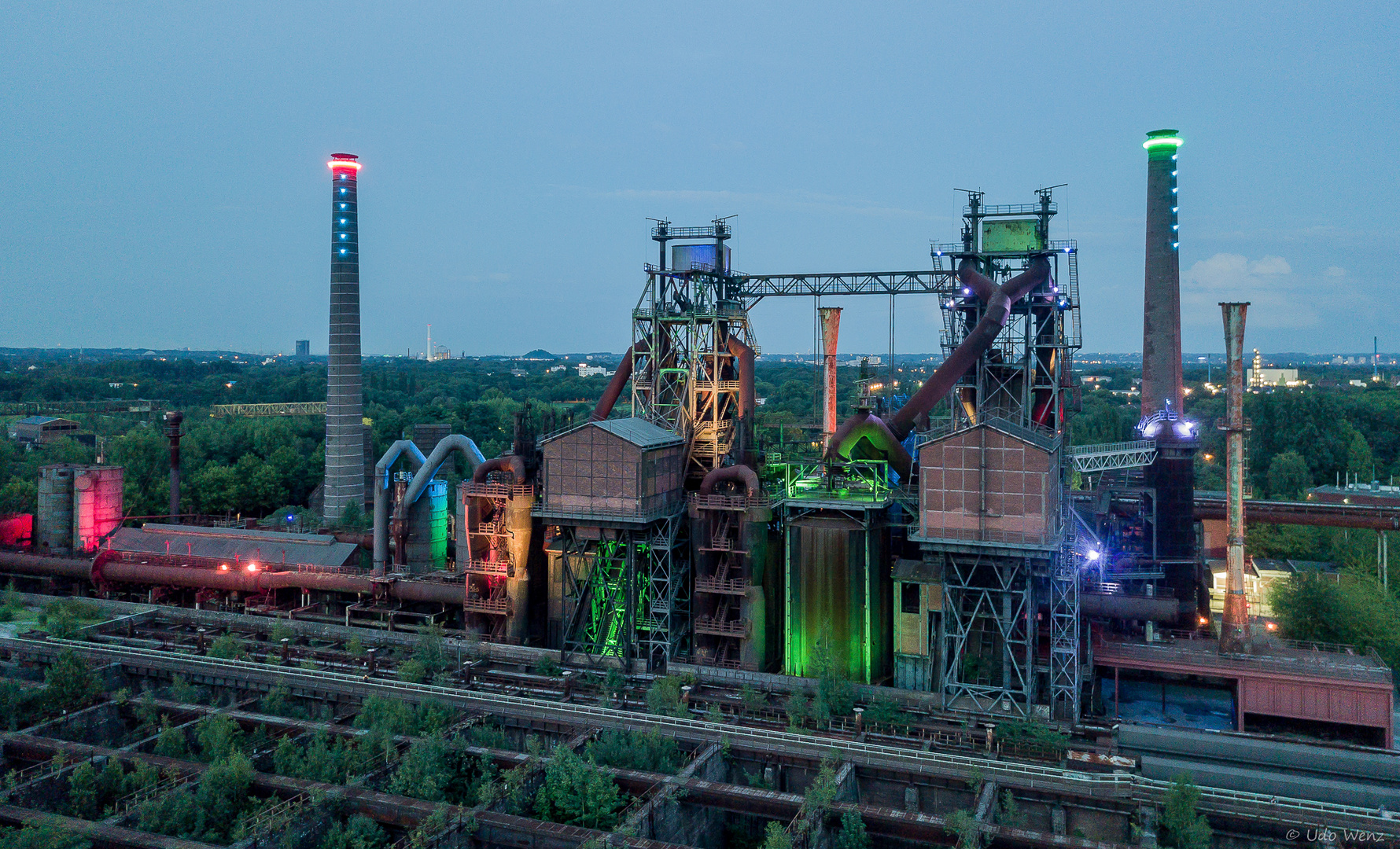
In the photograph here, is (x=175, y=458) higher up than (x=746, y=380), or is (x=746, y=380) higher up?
(x=746, y=380)

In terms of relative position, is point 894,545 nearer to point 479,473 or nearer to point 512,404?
point 479,473

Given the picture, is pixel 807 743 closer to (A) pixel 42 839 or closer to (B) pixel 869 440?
(B) pixel 869 440

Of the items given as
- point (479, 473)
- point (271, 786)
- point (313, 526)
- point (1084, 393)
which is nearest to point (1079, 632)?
point (479, 473)

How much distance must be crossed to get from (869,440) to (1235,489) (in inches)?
581

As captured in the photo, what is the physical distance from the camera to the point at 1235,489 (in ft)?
124

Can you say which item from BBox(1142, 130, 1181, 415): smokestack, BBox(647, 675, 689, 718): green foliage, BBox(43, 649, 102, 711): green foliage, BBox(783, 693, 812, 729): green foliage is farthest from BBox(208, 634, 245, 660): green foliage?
BBox(1142, 130, 1181, 415): smokestack

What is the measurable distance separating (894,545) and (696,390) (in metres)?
11.6

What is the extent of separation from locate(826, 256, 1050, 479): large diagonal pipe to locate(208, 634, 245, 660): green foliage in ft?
85.6

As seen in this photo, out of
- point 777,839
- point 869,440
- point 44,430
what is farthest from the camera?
point 44,430

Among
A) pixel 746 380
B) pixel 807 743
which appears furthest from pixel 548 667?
pixel 746 380

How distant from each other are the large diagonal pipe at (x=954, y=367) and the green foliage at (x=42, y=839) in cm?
2773

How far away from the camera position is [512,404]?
132m

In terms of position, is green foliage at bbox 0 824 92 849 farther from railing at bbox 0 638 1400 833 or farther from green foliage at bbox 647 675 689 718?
green foliage at bbox 647 675 689 718

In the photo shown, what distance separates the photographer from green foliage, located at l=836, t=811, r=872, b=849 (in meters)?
24.1
